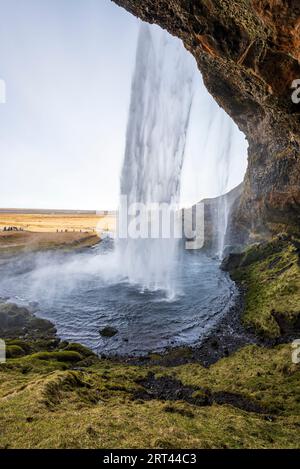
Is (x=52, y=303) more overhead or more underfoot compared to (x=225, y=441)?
more underfoot

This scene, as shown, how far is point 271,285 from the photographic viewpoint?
3225 centimetres

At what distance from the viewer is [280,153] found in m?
39.9

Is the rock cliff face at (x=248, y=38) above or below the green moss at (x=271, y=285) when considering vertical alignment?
above

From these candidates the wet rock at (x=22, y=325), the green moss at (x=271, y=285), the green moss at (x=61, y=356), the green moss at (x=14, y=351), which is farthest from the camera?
the wet rock at (x=22, y=325)

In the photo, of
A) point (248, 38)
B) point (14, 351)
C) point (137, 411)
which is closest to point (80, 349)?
point (14, 351)

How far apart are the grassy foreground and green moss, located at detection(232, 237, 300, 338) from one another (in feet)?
0.69

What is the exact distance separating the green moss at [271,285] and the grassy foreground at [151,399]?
212 millimetres

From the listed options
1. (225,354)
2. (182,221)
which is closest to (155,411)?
(225,354)

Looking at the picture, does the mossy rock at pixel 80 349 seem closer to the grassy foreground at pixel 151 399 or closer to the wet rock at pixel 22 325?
the grassy foreground at pixel 151 399

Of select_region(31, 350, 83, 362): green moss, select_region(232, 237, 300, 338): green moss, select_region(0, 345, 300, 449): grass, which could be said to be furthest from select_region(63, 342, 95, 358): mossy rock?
select_region(232, 237, 300, 338): green moss

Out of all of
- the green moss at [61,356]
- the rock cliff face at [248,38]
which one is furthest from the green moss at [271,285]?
the green moss at [61,356]

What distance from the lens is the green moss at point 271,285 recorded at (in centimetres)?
2420
